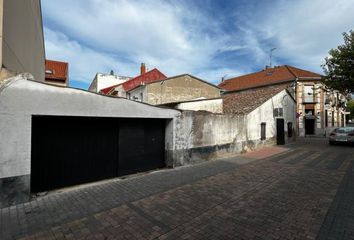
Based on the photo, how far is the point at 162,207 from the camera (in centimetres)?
470

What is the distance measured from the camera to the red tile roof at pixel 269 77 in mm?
29938

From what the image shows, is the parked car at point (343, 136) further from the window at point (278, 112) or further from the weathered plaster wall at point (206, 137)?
the weathered plaster wall at point (206, 137)

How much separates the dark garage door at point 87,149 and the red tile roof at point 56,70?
64.5ft

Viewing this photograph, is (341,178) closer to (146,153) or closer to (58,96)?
(146,153)

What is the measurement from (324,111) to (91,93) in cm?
3086

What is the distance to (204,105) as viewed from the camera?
1451 cm

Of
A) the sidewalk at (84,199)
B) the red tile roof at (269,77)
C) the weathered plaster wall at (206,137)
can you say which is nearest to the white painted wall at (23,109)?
the sidewalk at (84,199)

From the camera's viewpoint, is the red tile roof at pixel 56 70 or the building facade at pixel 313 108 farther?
the building facade at pixel 313 108

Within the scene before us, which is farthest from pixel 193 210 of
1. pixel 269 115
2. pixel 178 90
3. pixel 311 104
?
pixel 311 104

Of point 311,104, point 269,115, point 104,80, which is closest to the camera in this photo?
point 269,115

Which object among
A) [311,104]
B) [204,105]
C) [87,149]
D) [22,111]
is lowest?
[87,149]

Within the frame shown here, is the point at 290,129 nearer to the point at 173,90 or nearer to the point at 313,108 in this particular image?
the point at 173,90

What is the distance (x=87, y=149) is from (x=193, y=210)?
3562 mm

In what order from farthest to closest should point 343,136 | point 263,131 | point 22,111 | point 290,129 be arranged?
point 290,129
point 343,136
point 263,131
point 22,111
